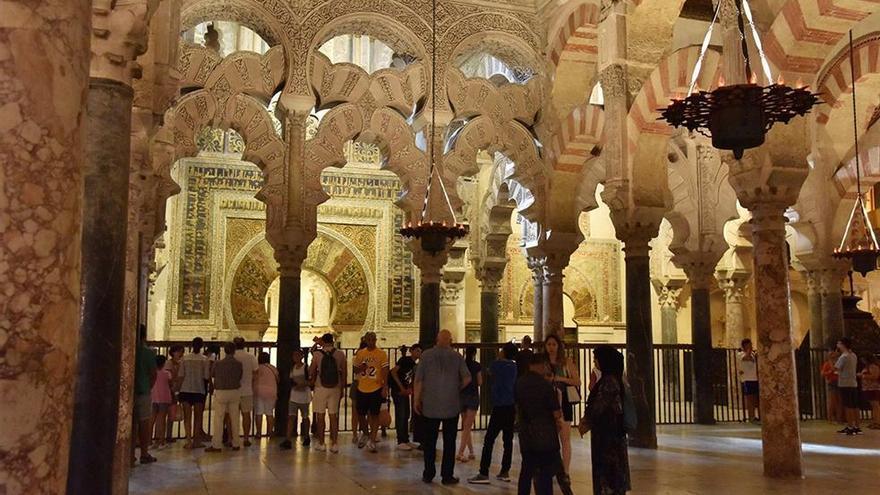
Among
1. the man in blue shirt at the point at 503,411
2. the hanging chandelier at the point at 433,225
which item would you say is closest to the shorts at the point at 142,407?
the man in blue shirt at the point at 503,411

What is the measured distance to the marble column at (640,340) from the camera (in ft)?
27.5

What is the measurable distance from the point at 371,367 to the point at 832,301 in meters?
7.69

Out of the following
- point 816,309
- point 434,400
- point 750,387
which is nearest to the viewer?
point 434,400

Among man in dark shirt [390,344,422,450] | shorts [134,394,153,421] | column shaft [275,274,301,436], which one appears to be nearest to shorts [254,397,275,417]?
column shaft [275,274,301,436]

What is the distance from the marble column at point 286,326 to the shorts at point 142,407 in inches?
89.9

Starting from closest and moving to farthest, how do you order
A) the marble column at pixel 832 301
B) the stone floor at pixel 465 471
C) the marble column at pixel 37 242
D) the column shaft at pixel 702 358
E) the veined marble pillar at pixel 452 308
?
the marble column at pixel 37 242, the stone floor at pixel 465 471, the column shaft at pixel 702 358, the marble column at pixel 832 301, the veined marble pillar at pixel 452 308

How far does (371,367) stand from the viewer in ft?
25.7

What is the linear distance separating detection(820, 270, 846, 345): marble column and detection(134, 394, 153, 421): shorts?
9.57 meters

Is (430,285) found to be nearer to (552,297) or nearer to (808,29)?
(552,297)

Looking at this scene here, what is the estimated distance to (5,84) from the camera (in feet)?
6.16

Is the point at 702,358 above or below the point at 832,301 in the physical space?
below

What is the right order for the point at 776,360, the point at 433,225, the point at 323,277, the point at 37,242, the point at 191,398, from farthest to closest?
the point at 323,277
the point at 433,225
the point at 191,398
the point at 776,360
the point at 37,242

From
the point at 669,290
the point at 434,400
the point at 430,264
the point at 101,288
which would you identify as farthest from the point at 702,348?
the point at 101,288

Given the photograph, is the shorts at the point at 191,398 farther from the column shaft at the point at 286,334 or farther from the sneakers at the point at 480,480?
the sneakers at the point at 480,480
